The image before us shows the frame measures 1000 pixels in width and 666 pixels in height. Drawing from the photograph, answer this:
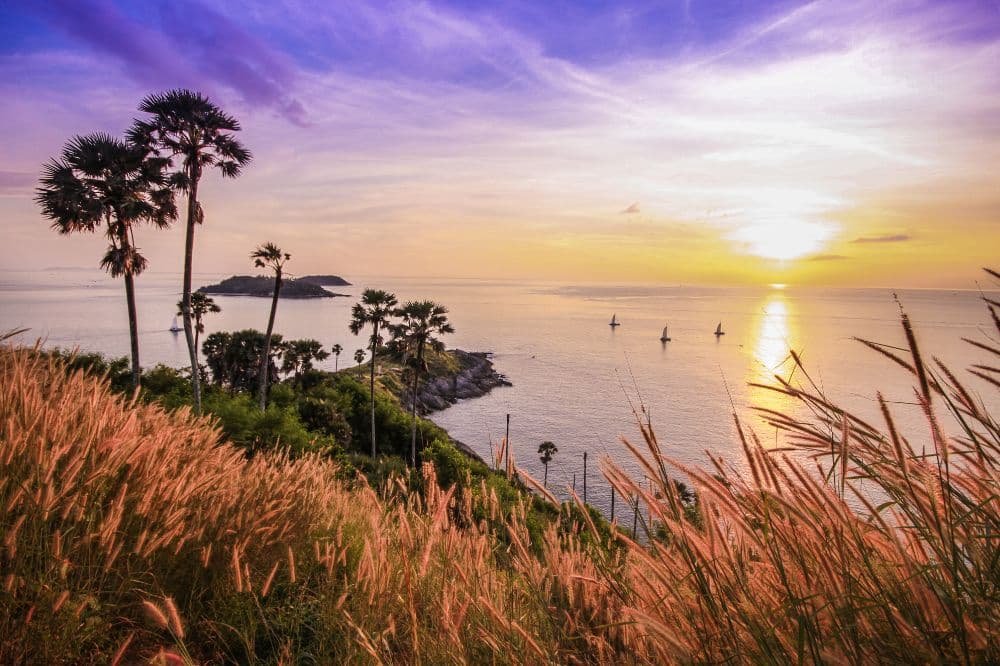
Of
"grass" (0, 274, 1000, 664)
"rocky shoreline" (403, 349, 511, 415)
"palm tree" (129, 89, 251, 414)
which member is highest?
"palm tree" (129, 89, 251, 414)

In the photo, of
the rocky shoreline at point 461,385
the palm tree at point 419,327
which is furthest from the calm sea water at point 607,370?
the palm tree at point 419,327

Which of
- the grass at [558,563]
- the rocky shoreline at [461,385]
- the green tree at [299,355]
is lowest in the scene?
the rocky shoreline at [461,385]

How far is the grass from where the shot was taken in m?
1.49

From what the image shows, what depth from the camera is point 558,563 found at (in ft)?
9.38

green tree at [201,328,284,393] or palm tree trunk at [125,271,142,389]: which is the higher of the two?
palm tree trunk at [125,271,142,389]

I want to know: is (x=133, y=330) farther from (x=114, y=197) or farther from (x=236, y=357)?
(x=236, y=357)

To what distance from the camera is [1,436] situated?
306 centimetres

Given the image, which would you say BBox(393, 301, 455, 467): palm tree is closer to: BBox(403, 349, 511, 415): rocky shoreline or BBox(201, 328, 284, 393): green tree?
BBox(201, 328, 284, 393): green tree

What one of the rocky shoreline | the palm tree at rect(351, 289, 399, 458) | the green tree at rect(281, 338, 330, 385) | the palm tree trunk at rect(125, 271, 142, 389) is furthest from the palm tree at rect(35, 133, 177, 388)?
the rocky shoreline

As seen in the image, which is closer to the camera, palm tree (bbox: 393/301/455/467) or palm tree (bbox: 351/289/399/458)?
palm tree (bbox: 351/289/399/458)

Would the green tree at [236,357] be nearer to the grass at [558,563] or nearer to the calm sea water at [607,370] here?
the calm sea water at [607,370]

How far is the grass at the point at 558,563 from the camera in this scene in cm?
149

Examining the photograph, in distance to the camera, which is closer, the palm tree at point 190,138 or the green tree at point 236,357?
the palm tree at point 190,138

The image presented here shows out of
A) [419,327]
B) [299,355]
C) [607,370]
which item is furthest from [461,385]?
[419,327]
